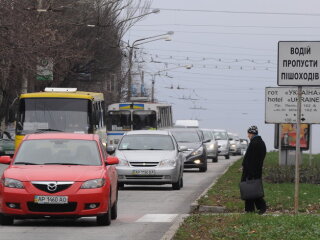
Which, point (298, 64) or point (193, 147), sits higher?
point (298, 64)

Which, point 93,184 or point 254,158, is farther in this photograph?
point 254,158

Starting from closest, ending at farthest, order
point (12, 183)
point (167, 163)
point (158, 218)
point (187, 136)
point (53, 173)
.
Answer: point (12, 183)
point (53, 173)
point (158, 218)
point (167, 163)
point (187, 136)

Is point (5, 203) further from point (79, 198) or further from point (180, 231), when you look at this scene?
point (180, 231)

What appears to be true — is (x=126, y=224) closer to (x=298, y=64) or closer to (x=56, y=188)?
(x=56, y=188)

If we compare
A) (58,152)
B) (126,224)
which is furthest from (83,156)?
(126,224)

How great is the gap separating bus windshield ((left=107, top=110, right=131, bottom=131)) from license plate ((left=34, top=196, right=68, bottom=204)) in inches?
1396

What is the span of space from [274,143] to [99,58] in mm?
28493

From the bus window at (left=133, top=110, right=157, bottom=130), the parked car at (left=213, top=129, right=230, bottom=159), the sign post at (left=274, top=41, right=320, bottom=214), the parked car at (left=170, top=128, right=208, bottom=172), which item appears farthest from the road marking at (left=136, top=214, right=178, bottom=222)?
the parked car at (left=213, top=129, right=230, bottom=159)

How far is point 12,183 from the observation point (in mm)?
16500

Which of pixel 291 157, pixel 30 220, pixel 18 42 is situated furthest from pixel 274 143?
pixel 30 220

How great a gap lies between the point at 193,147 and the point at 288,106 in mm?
Answer: 5505

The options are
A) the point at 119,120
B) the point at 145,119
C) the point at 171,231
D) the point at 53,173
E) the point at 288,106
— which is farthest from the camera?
the point at 119,120

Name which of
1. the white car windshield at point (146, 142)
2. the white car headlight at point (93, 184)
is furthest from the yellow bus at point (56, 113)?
the white car headlight at point (93, 184)

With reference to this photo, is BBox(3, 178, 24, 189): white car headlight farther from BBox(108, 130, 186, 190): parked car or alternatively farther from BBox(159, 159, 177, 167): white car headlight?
BBox(159, 159, 177, 167): white car headlight
